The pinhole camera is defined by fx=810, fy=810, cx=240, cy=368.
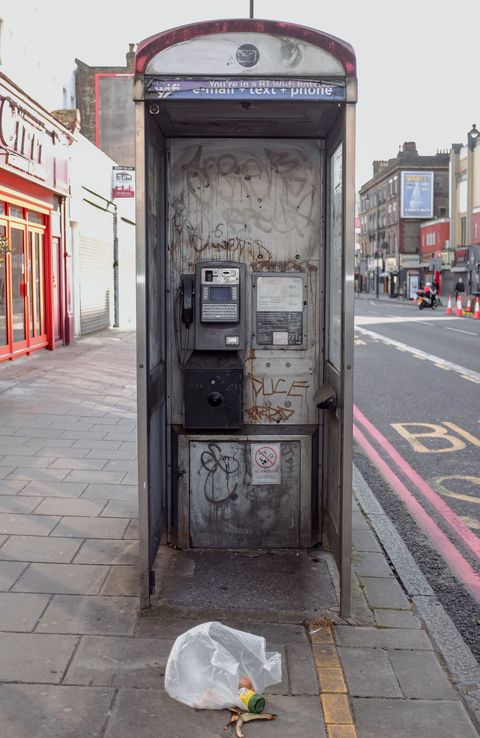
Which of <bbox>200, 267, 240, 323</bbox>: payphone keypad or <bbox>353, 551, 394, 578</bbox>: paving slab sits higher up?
<bbox>200, 267, 240, 323</bbox>: payphone keypad

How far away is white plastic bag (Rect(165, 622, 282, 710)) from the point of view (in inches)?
134

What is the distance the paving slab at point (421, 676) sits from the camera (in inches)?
139

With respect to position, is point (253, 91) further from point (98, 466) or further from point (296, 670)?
point (98, 466)

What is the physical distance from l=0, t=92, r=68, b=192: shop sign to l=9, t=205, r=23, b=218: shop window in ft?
2.38

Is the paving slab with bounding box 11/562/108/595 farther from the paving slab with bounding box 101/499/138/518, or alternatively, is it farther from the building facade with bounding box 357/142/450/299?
the building facade with bounding box 357/142/450/299

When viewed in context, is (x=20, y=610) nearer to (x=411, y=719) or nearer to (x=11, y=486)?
(x=411, y=719)

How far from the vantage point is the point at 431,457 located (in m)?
8.44

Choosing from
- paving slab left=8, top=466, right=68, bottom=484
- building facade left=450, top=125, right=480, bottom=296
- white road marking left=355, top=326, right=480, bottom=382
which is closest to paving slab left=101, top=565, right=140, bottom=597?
paving slab left=8, top=466, right=68, bottom=484

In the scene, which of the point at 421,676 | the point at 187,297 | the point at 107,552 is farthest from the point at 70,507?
the point at 421,676

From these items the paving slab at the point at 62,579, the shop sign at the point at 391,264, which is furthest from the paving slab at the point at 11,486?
the shop sign at the point at 391,264

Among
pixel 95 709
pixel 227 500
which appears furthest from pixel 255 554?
pixel 95 709

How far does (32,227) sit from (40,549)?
13.1m

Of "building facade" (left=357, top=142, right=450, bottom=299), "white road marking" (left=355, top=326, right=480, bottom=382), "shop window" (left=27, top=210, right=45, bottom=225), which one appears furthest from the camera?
"building facade" (left=357, top=142, right=450, bottom=299)

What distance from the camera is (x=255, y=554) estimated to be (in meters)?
5.29
